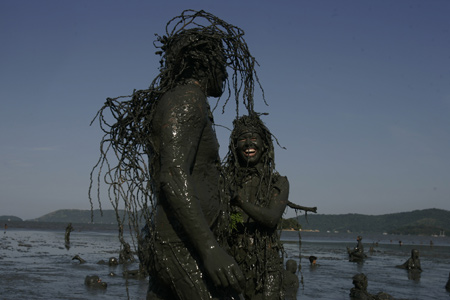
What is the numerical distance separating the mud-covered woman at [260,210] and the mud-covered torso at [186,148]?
156 cm

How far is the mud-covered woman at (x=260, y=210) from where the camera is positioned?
4742 millimetres

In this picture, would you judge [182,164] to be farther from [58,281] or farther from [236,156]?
[58,281]

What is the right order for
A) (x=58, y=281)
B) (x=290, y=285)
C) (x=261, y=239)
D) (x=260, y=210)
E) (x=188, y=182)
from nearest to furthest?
(x=188, y=182) → (x=260, y=210) → (x=261, y=239) → (x=290, y=285) → (x=58, y=281)

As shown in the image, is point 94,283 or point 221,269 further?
point 94,283

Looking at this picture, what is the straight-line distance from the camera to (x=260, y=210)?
14.5 ft

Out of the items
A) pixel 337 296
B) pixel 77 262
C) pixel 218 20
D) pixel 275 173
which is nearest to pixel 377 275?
pixel 337 296

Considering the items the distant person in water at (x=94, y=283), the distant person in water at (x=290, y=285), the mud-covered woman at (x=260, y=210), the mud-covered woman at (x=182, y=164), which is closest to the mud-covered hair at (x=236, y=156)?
the mud-covered woman at (x=260, y=210)

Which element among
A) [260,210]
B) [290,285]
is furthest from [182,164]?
[290,285]

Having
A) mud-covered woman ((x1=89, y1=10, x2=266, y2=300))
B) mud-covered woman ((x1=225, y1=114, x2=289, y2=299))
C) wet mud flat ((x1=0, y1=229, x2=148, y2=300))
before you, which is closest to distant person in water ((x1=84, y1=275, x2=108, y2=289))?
wet mud flat ((x1=0, y1=229, x2=148, y2=300))

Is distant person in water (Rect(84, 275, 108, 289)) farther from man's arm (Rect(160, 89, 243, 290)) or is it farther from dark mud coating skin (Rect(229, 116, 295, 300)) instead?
man's arm (Rect(160, 89, 243, 290))

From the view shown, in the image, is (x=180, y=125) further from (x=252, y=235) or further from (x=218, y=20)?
(x=252, y=235)

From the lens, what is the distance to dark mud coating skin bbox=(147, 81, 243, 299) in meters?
2.60

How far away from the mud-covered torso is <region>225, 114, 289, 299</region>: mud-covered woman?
1.56m

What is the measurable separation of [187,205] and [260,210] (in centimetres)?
193
